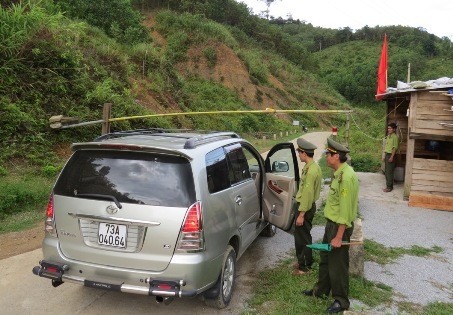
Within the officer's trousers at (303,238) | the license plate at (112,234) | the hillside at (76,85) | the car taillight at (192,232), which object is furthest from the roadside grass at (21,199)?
the officer's trousers at (303,238)

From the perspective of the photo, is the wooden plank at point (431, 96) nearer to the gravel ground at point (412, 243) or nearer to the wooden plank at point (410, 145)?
the wooden plank at point (410, 145)

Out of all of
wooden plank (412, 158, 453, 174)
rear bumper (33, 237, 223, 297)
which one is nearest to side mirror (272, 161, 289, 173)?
rear bumper (33, 237, 223, 297)

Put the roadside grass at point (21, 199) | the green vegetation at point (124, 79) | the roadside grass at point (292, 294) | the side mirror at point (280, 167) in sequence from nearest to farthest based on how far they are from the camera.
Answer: the roadside grass at point (292, 294)
the side mirror at point (280, 167)
the roadside grass at point (21, 199)
the green vegetation at point (124, 79)

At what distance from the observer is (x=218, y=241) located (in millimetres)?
3758

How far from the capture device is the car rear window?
3.45 m

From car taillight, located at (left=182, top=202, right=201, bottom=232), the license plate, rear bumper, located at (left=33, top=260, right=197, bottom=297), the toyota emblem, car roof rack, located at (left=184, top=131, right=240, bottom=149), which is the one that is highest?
car roof rack, located at (left=184, top=131, right=240, bottom=149)

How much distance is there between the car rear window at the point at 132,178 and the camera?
136 inches

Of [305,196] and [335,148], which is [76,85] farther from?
[335,148]

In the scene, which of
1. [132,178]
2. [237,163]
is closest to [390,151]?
[237,163]

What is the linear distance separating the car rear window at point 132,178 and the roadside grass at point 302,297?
159 cm

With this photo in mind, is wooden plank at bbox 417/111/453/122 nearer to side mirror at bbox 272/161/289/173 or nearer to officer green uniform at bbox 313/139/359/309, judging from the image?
side mirror at bbox 272/161/289/173

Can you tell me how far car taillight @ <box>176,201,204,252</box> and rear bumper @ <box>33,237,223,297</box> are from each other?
3.1 inches

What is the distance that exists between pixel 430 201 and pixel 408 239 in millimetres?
2691

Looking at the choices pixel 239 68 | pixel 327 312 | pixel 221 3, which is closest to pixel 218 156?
pixel 327 312
